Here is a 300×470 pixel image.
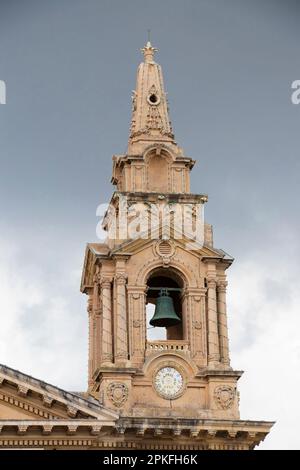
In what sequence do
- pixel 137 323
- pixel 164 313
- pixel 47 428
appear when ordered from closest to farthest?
pixel 47 428, pixel 137 323, pixel 164 313

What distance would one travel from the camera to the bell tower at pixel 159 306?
5606 centimetres

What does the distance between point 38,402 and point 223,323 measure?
29.4 feet

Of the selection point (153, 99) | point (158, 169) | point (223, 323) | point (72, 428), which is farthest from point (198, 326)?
point (153, 99)

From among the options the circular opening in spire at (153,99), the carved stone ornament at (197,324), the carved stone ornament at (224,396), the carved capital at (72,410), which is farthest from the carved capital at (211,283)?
the carved capital at (72,410)

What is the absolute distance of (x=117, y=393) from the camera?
57.2 metres

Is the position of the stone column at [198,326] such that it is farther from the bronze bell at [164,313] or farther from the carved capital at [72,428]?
the carved capital at [72,428]

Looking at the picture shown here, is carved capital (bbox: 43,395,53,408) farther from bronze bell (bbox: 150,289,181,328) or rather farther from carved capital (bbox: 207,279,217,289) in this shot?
carved capital (bbox: 207,279,217,289)

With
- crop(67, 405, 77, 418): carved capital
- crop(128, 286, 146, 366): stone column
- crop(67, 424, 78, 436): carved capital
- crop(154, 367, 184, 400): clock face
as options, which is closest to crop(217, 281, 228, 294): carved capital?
crop(128, 286, 146, 366): stone column

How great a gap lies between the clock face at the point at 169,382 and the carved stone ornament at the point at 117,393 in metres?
1.33

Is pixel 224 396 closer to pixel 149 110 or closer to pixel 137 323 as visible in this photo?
pixel 137 323

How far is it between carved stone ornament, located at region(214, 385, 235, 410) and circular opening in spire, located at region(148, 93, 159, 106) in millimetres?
12609

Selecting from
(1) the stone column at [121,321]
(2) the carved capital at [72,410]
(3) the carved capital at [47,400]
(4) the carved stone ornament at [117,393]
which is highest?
(1) the stone column at [121,321]
